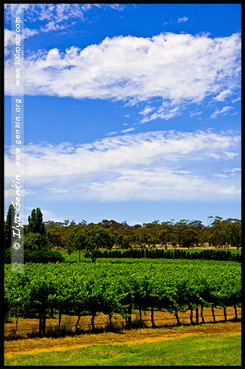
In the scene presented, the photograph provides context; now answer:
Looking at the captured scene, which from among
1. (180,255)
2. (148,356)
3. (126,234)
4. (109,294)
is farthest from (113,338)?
(126,234)

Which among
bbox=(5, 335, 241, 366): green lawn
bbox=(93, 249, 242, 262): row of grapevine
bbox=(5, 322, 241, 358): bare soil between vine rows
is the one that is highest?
bbox=(5, 335, 241, 366): green lawn

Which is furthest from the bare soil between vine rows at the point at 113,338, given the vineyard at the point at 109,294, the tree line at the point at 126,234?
the tree line at the point at 126,234

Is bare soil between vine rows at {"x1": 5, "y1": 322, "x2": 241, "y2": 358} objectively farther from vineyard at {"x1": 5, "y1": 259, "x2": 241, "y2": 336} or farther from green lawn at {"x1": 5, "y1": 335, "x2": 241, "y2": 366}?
green lawn at {"x1": 5, "y1": 335, "x2": 241, "y2": 366}

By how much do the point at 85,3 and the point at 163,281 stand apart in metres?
12.4

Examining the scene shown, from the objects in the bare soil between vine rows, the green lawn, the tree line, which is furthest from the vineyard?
the tree line

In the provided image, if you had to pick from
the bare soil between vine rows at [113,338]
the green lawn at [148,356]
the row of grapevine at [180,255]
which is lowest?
the row of grapevine at [180,255]

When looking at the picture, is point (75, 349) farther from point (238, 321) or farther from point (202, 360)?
point (238, 321)

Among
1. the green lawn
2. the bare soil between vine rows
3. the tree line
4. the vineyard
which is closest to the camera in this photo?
the green lawn

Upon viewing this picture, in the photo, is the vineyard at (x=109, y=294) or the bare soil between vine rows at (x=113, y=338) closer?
the bare soil between vine rows at (x=113, y=338)

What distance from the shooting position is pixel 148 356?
8.49 meters

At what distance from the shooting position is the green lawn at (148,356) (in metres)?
7.67

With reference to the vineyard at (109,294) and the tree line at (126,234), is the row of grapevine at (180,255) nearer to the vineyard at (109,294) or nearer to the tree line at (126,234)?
the tree line at (126,234)

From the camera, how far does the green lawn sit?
7672 millimetres

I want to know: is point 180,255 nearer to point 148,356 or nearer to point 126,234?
point 126,234
